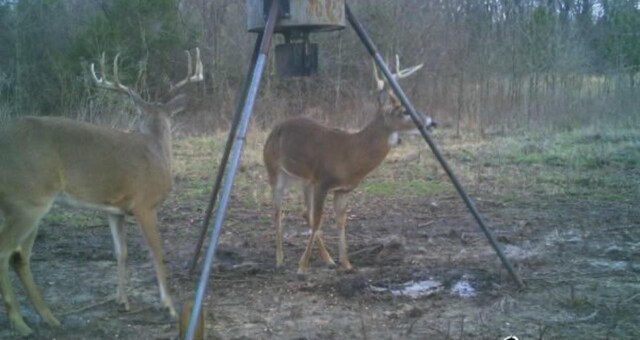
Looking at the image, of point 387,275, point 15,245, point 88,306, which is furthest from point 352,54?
point 15,245

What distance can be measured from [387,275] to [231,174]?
2.40 m

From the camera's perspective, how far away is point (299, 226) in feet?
28.8

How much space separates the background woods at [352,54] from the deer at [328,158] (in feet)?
32.7

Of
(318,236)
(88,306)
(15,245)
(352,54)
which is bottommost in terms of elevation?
(88,306)

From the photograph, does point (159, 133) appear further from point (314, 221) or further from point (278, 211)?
point (314, 221)

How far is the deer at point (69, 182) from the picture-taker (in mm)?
5402

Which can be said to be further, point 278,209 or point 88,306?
point 278,209

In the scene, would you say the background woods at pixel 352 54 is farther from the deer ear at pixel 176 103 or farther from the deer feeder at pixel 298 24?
the deer feeder at pixel 298 24

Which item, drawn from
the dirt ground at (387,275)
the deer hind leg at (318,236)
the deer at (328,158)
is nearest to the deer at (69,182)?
the dirt ground at (387,275)

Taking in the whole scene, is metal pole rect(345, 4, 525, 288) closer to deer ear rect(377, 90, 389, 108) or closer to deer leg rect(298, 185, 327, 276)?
deer ear rect(377, 90, 389, 108)

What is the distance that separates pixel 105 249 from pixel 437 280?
3.47 meters

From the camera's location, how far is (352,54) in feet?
75.4

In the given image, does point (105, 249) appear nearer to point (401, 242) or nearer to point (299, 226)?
point (299, 226)

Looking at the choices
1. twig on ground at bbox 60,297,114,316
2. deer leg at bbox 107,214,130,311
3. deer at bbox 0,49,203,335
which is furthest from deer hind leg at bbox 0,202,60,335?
deer leg at bbox 107,214,130,311
